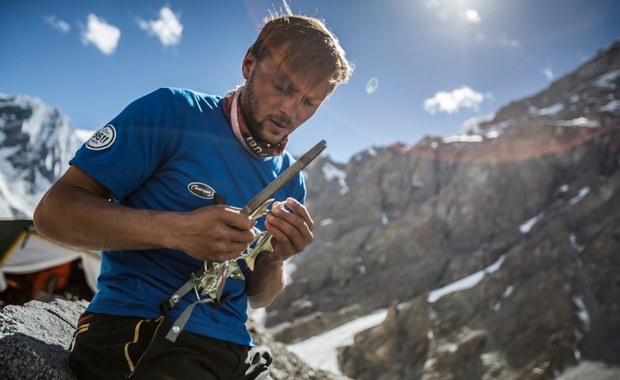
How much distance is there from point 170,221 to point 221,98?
5.04 feet

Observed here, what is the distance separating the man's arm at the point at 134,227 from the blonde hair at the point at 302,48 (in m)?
1.47

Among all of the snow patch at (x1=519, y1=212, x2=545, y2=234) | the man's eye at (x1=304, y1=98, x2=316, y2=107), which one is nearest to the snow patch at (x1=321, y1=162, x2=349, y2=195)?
the snow patch at (x1=519, y1=212, x2=545, y2=234)

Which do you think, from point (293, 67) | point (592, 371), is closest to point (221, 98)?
point (293, 67)

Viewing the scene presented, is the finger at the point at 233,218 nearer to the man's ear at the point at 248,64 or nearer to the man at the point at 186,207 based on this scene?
the man at the point at 186,207

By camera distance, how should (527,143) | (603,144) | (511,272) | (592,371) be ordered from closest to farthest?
(592,371), (511,272), (603,144), (527,143)

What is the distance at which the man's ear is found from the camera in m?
2.91

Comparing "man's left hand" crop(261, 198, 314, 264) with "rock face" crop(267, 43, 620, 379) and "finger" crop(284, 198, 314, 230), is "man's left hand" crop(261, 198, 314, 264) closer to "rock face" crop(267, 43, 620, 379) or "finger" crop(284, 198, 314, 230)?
"finger" crop(284, 198, 314, 230)

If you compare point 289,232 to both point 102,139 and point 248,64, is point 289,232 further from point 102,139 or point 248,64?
point 248,64

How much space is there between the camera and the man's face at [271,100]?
275cm

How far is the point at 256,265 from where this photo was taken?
2.94m

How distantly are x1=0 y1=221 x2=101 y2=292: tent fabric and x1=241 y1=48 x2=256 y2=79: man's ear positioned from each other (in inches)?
611

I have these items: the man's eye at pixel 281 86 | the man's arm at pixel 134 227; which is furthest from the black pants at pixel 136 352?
the man's eye at pixel 281 86

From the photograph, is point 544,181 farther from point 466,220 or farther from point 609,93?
point 609,93

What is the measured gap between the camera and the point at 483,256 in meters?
73.4
